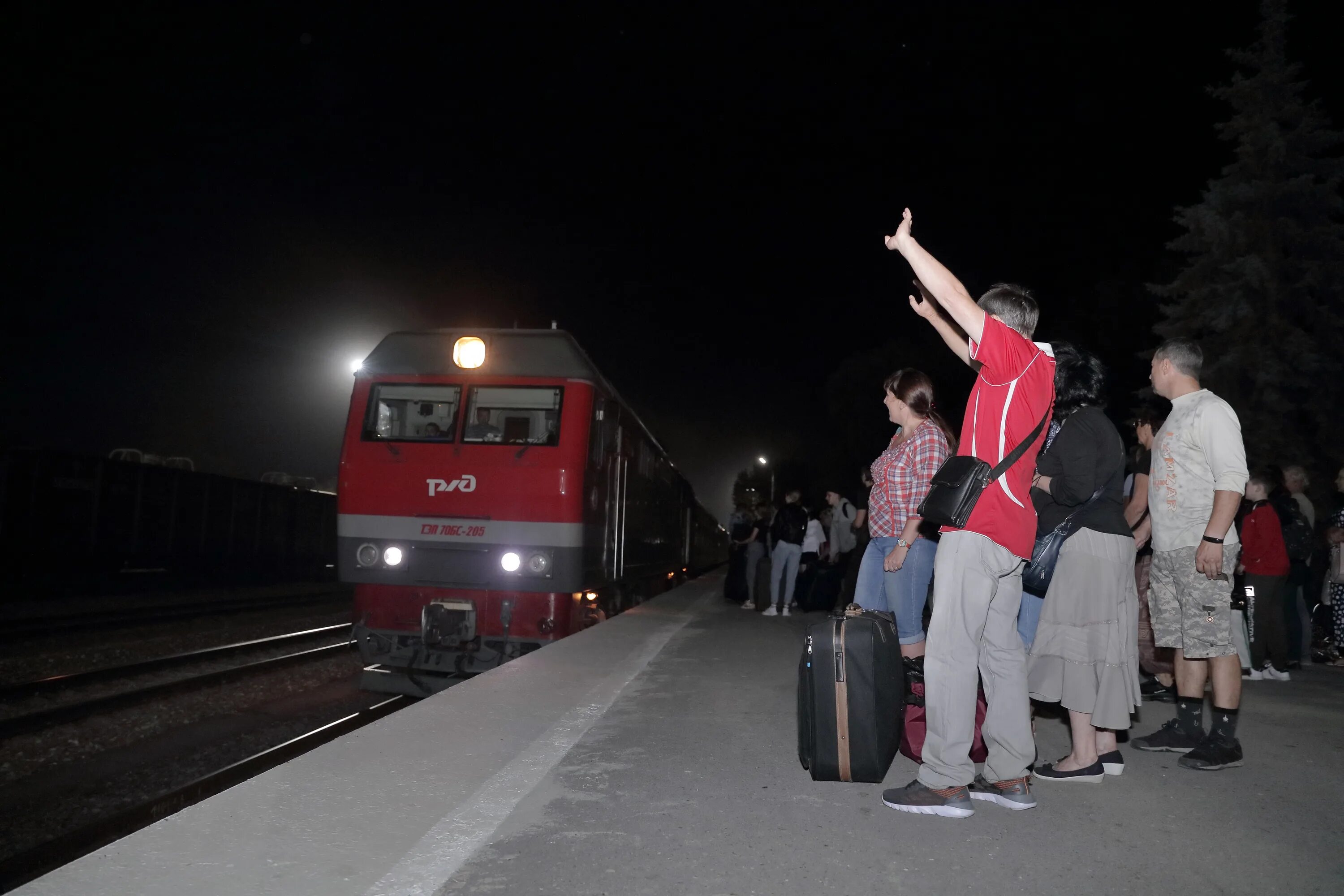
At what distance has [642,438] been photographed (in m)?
11.9

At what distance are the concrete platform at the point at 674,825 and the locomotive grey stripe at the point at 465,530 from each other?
9.76 feet

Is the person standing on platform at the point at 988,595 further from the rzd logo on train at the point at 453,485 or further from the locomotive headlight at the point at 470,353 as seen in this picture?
the locomotive headlight at the point at 470,353

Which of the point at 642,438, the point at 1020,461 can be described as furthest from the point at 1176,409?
the point at 642,438

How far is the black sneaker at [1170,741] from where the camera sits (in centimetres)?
461

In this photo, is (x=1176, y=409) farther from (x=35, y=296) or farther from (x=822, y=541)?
(x=35, y=296)

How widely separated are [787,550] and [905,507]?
25.6 feet

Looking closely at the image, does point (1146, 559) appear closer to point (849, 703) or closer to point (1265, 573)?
point (1265, 573)

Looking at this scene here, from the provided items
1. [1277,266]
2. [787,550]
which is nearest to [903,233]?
[787,550]

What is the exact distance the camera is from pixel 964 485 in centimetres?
356

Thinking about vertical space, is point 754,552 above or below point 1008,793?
above

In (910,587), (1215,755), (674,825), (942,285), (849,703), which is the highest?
(942,285)

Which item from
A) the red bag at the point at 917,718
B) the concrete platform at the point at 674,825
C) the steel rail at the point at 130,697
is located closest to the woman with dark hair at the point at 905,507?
the red bag at the point at 917,718

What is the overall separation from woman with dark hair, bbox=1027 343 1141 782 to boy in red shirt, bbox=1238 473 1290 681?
3.57 metres

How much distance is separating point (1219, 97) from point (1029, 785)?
74.1 ft
